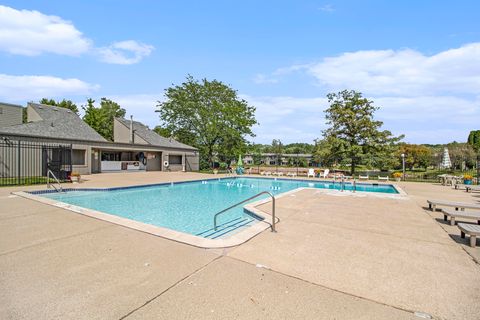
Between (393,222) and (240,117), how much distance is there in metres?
26.0

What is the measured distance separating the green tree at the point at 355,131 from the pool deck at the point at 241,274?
63.5 feet

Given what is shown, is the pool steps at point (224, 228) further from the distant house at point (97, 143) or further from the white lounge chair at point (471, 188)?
the distant house at point (97, 143)

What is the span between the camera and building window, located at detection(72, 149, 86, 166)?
18478 mm

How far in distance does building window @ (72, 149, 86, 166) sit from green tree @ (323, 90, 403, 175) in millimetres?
22683

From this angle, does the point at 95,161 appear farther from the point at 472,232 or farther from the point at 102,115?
the point at 472,232

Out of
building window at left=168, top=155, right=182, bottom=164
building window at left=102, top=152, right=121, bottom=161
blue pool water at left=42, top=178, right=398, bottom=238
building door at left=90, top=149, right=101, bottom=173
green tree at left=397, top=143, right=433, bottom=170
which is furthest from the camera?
green tree at left=397, top=143, right=433, bottom=170

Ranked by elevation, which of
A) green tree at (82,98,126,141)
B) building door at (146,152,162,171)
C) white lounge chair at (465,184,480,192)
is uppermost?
green tree at (82,98,126,141)

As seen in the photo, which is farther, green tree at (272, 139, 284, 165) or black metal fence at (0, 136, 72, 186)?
green tree at (272, 139, 284, 165)

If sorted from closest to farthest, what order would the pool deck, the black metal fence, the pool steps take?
the pool deck
the pool steps
the black metal fence

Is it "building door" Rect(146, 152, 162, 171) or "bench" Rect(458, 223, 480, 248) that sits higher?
"building door" Rect(146, 152, 162, 171)

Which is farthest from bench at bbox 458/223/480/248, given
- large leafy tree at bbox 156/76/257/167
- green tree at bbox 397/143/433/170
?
green tree at bbox 397/143/433/170

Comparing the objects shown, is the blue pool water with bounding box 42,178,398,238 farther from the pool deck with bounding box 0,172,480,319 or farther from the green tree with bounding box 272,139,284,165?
the green tree with bounding box 272,139,284,165

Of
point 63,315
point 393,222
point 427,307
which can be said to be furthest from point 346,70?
point 63,315

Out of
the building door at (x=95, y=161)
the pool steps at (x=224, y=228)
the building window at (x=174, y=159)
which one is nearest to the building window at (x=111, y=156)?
the building door at (x=95, y=161)
